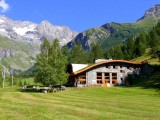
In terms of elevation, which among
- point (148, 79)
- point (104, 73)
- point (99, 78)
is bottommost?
point (148, 79)

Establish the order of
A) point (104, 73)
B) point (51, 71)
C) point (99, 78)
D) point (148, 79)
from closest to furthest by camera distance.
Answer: point (51, 71) < point (148, 79) < point (99, 78) < point (104, 73)

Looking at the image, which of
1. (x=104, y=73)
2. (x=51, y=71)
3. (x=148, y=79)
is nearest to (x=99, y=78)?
(x=104, y=73)

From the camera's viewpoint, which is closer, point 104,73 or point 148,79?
point 148,79

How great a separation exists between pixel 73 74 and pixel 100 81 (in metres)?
8.77

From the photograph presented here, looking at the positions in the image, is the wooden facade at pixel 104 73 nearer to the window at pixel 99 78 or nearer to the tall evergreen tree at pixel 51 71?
the window at pixel 99 78

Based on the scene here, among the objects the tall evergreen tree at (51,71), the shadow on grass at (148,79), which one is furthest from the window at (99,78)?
the tall evergreen tree at (51,71)

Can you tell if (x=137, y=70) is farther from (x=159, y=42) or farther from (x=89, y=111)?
(x=89, y=111)

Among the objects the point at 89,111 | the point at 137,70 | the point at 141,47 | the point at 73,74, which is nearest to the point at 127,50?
the point at 141,47

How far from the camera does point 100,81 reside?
98.9 metres

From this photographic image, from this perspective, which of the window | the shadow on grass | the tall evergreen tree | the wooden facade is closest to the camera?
the tall evergreen tree

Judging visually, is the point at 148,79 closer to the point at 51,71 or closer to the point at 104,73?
the point at 104,73

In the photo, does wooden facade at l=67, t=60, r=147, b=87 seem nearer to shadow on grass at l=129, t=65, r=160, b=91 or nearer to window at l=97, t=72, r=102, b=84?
window at l=97, t=72, r=102, b=84

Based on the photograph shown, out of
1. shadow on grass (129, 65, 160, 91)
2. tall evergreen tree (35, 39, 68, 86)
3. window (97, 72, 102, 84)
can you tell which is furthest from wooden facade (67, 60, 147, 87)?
tall evergreen tree (35, 39, 68, 86)

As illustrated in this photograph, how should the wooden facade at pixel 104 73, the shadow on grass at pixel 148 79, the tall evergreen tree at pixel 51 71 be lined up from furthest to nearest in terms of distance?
the wooden facade at pixel 104 73 < the shadow on grass at pixel 148 79 < the tall evergreen tree at pixel 51 71
